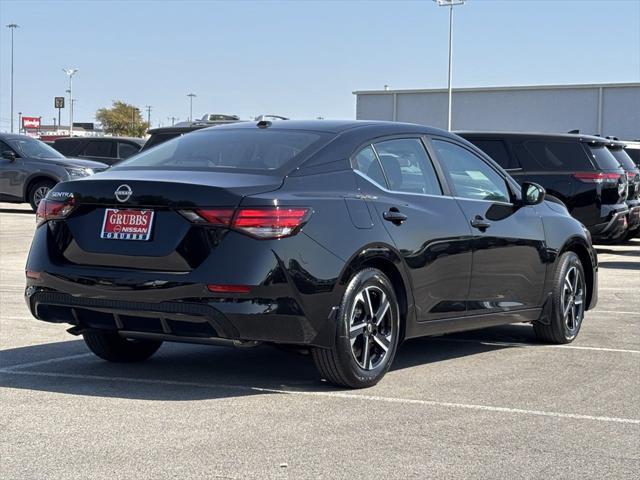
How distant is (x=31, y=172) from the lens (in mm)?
25391

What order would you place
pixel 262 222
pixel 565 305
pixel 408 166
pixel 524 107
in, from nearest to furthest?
pixel 262 222, pixel 408 166, pixel 565 305, pixel 524 107

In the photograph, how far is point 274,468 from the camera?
4992 mm

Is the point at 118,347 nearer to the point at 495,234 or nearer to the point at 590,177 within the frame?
the point at 495,234

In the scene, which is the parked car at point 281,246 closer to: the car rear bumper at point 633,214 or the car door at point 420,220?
the car door at point 420,220

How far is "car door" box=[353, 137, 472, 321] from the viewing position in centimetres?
710

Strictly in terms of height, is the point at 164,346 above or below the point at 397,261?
below

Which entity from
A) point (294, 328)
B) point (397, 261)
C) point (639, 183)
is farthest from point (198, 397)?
point (639, 183)

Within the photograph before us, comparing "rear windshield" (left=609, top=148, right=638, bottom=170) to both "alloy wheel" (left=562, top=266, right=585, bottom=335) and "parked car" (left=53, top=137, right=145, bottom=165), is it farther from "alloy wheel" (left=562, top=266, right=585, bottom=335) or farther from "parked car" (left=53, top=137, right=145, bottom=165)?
"parked car" (left=53, top=137, right=145, bottom=165)

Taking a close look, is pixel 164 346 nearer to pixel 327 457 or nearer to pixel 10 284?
pixel 327 457

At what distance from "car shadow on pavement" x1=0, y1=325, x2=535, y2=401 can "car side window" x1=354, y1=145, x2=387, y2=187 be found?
4.12 feet

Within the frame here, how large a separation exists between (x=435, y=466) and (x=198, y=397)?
6.14ft

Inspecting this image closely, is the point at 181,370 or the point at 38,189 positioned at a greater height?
the point at 38,189

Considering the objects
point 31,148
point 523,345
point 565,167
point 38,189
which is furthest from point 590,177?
point 31,148

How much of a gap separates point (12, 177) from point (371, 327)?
787 inches
